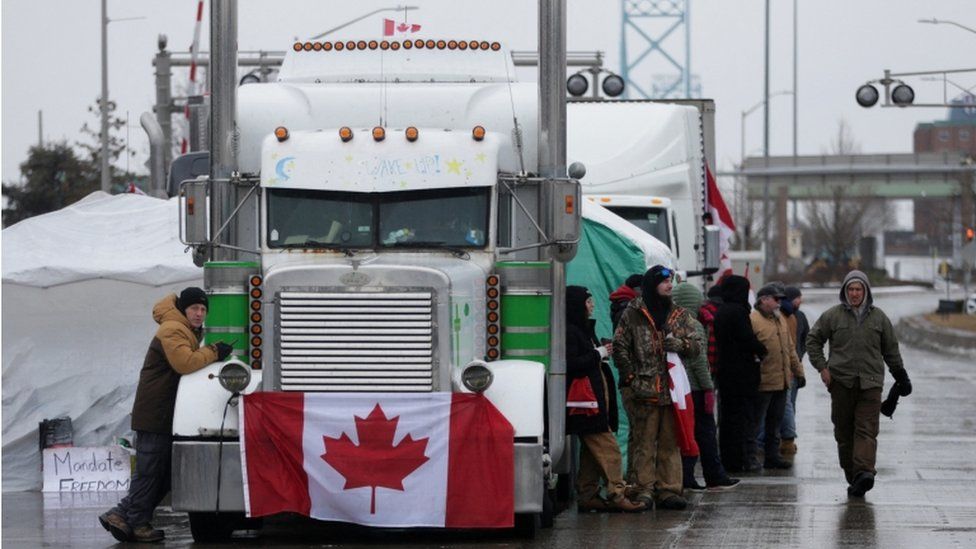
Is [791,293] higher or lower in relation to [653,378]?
higher

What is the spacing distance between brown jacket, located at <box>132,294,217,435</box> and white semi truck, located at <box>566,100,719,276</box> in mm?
8923

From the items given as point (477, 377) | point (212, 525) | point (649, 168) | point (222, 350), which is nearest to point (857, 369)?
point (477, 377)

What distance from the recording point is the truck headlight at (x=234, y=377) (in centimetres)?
1205

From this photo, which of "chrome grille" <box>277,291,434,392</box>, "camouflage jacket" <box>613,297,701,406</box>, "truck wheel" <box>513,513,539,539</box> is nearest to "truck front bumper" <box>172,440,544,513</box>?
"truck wheel" <box>513,513,539,539</box>

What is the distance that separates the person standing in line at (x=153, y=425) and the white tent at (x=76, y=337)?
14.6ft

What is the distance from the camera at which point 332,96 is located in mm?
14102

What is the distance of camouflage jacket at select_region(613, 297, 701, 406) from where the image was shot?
46.6ft

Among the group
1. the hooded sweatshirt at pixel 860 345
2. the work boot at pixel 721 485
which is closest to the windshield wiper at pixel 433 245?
the hooded sweatshirt at pixel 860 345

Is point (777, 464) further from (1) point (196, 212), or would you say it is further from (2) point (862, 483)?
(1) point (196, 212)

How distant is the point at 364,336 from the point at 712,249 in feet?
35.9

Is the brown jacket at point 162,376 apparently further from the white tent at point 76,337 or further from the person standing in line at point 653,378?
the white tent at point 76,337

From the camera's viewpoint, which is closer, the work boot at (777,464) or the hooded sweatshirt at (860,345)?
the hooded sweatshirt at (860,345)

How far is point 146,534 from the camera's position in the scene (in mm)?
12867

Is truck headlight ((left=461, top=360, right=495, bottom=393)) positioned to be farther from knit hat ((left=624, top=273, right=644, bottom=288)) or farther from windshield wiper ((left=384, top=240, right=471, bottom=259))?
knit hat ((left=624, top=273, right=644, bottom=288))
